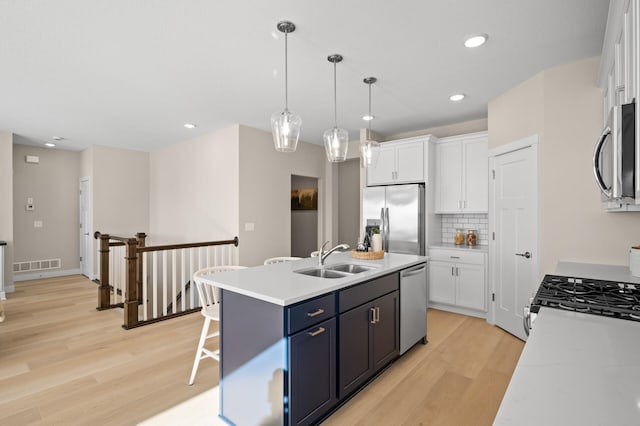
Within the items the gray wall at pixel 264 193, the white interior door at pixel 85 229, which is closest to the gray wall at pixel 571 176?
the gray wall at pixel 264 193

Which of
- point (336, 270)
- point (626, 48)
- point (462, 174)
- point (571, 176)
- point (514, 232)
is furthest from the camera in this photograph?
point (462, 174)

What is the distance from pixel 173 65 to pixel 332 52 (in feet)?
4.68

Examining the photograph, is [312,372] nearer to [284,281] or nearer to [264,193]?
[284,281]

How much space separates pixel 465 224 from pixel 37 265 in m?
7.84

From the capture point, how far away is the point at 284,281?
7.07 feet

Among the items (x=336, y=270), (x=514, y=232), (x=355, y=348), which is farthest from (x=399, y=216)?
(x=355, y=348)

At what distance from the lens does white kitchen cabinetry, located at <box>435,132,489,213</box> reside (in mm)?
4250

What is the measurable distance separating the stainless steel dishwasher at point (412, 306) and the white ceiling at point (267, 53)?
6.20 ft

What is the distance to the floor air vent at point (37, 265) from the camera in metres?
6.13

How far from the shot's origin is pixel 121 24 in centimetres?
226

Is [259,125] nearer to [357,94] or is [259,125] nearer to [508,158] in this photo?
[357,94]

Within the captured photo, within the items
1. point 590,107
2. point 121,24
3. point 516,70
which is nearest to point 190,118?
point 121,24

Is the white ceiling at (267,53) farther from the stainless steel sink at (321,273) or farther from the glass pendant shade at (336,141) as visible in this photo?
the stainless steel sink at (321,273)

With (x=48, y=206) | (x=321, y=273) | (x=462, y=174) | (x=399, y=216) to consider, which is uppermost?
(x=462, y=174)
